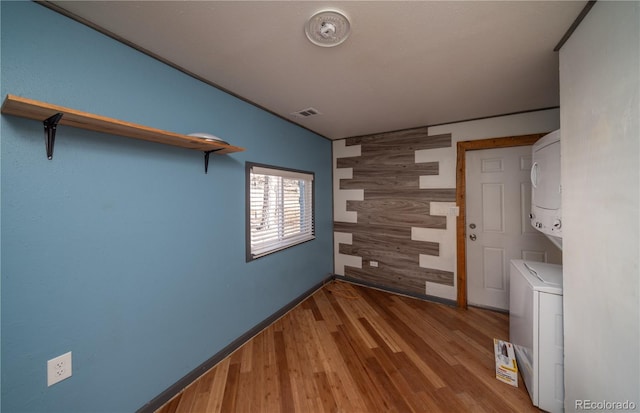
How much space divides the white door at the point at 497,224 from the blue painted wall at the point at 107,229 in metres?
2.82

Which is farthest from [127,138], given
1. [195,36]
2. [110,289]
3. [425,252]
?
[425,252]

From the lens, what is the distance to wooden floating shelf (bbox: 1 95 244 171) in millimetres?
868

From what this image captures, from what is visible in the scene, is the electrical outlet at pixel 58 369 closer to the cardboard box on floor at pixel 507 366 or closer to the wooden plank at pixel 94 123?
the wooden plank at pixel 94 123

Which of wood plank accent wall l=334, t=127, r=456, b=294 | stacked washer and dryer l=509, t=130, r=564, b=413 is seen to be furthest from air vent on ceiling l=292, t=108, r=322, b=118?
stacked washer and dryer l=509, t=130, r=564, b=413

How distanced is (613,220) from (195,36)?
7.34 feet

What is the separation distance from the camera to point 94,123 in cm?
105

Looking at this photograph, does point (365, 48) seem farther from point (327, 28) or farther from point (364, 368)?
point (364, 368)

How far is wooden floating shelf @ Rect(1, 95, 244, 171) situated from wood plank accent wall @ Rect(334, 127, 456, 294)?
2.30m

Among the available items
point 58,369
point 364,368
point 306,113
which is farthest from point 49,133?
point 364,368

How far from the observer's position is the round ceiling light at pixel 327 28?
1.12m

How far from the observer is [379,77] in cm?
171

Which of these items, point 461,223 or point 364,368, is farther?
point 461,223

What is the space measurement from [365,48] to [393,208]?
2239mm

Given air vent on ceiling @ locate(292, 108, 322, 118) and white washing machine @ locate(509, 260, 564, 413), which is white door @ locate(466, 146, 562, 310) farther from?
air vent on ceiling @ locate(292, 108, 322, 118)
